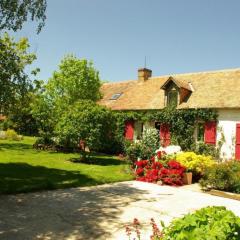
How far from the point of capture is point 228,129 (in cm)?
2138

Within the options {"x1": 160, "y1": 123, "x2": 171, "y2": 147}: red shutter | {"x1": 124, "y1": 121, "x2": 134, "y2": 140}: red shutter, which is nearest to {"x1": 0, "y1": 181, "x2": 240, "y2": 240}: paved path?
{"x1": 160, "y1": 123, "x2": 171, "y2": 147}: red shutter

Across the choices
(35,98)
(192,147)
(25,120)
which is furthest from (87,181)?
(25,120)

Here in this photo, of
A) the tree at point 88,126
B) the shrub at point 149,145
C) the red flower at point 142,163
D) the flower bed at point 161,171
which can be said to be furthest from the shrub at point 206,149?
the red flower at point 142,163

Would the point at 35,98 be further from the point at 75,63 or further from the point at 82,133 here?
the point at 82,133

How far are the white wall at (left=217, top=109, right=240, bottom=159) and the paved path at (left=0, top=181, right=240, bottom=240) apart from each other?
877cm

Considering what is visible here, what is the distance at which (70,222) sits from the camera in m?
8.29

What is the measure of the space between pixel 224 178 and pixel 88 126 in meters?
8.38

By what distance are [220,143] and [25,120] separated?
31360mm

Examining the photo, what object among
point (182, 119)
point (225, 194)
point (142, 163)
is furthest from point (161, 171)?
point (182, 119)

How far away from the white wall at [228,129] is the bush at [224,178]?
312 inches

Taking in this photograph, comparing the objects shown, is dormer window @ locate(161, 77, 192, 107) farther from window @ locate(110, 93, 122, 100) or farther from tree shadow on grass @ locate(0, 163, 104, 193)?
tree shadow on grass @ locate(0, 163, 104, 193)

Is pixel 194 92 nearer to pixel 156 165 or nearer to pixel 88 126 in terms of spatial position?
pixel 88 126

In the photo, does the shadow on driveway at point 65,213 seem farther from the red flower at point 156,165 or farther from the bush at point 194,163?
the bush at point 194,163

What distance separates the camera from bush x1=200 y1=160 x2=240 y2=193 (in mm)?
13070
